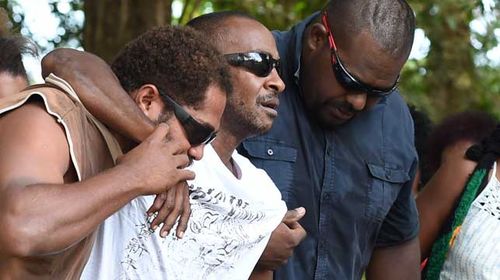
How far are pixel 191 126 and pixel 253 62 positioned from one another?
0.86m

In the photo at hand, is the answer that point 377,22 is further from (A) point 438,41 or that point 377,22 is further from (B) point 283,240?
(A) point 438,41

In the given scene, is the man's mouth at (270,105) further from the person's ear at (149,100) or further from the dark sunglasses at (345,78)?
the person's ear at (149,100)

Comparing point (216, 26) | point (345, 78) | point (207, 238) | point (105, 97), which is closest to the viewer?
point (105, 97)

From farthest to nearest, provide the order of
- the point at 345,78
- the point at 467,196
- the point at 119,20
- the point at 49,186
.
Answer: the point at 119,20, the point at 467,196, the point at 345,78, the point at 49,186

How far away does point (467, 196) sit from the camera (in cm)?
481

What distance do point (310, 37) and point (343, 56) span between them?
16 cm

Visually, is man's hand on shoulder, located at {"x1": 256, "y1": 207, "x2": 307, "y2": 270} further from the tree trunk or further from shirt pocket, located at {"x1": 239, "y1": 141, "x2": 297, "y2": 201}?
the tree trunk

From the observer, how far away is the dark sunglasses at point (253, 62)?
4035mm

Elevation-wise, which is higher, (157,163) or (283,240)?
(157,163)

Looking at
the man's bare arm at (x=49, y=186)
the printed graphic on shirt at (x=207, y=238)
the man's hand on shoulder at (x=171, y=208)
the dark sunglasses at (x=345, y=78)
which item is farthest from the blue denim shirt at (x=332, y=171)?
the man's bare arm at (x=49, y=186)

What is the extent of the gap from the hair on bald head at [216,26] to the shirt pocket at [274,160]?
0.47 m

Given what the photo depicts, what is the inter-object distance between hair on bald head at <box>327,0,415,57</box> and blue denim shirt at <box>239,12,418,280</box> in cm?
16

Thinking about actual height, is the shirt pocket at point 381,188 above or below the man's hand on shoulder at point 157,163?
below

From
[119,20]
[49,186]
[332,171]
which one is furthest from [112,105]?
[119,20]
